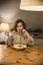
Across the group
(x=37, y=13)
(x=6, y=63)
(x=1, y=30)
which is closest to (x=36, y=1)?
(x=6, y=63)

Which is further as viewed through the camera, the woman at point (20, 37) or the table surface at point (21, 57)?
the woman at point (20, 37)

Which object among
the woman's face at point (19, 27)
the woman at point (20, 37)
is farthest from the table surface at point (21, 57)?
the woman's face at point (19, 27)

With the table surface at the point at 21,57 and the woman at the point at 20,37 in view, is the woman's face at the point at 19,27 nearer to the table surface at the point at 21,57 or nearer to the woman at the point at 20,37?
the woman at the point at 20,37

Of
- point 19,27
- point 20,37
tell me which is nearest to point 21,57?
point 20,37

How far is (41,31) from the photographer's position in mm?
4551

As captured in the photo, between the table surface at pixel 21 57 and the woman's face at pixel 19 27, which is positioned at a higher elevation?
the woman's face at pixel 19 27

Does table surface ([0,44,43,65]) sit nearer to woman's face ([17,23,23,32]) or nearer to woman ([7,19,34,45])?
woman ([7,19,34,45])

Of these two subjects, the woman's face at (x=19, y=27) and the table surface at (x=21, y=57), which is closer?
the table surface at (x=21, y=57)

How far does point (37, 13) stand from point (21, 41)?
2218 millimetres

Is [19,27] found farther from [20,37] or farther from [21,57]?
[21,57]

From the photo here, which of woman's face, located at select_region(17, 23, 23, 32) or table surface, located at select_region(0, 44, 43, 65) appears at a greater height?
woman's face, located at select_region(17, 23, 23, 32)

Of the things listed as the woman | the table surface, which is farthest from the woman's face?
the table surface

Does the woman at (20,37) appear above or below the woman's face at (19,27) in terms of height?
below

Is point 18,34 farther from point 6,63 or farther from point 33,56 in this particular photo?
point 6,63
